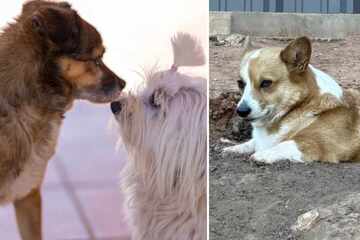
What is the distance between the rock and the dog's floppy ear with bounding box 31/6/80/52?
3.74ft

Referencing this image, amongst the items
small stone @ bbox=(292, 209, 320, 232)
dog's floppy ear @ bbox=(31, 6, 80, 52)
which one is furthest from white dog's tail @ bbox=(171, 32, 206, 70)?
small stone @ bbox=(292, 209, 320, 232)

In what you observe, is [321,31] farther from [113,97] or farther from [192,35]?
[113,97]

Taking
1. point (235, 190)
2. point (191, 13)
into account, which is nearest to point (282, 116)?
point (235, 190)

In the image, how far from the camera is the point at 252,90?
2.70m

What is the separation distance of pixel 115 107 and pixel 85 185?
0.32 m

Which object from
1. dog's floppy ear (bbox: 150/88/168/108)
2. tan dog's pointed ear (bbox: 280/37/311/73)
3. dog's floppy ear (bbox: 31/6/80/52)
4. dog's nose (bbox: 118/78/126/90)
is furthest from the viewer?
tan dog's pointed ear (bbox: 280/37/311/73)

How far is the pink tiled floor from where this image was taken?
257 centimetres

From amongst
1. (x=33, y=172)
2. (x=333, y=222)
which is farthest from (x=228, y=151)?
(x=33, y=172)

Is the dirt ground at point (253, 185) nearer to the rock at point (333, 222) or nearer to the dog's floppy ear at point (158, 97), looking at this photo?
the rock at point (333, 222)

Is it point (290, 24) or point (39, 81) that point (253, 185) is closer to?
point (290, 24)

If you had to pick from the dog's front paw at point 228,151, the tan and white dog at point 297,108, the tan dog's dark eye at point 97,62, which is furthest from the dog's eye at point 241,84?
the tan dog's dark eye at point 97,62

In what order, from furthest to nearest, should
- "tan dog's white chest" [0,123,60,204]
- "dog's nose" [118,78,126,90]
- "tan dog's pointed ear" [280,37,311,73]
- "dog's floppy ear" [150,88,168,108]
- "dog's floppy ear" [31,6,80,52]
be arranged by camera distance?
"tan dog's pointed ear" [280,37,311,73] < "dog's floppy ear" [150,88,168,108] < "dog's nose" [118,78,126,90] < "tan dog's white chest" [0,123,60,204] < "dog's floppy ear" [31,6,80,52]

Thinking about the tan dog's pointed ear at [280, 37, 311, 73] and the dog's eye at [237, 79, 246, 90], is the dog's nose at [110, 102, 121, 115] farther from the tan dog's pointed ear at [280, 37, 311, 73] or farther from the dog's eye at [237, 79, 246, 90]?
the tan dog's pointed ear at [280, 37, 311, 73]

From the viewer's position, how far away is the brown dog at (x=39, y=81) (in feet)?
7.63
